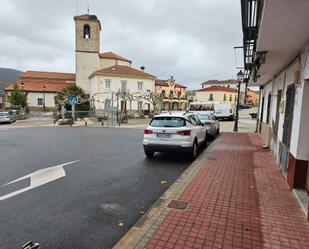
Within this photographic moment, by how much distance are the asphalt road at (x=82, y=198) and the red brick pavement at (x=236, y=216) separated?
29.8 inches

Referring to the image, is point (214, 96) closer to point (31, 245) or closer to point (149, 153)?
point (149, 153)

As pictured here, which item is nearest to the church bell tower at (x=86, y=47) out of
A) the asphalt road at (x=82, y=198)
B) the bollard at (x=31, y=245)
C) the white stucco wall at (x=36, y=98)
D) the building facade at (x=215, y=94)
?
the white stucco wall at (x=36, y=98)

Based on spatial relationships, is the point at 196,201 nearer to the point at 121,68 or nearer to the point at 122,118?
the point at 122,118

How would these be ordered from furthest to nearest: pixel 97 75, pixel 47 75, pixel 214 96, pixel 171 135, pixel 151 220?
pixel 214 96 → pixel 47 75 → pixel 97 75 → pixel 171 135 → pixel 151 220

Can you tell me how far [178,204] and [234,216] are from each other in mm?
982

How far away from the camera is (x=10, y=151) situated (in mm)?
9742

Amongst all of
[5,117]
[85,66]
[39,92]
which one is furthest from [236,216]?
[39,92]

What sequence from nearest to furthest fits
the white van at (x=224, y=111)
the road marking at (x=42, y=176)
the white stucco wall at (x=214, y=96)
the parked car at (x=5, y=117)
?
the road marking at (x=42, y=176) < the parked car at (x=5, y=117) < the white van at (x=224, y=111) < the white stucco wall at (x=214, y=96)

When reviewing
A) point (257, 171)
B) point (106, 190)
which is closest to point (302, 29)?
point (257, 171)

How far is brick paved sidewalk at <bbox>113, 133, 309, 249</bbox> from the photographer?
3186mm

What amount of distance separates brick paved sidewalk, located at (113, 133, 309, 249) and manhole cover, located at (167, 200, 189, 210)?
0.31ft

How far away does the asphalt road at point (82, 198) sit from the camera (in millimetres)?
3414

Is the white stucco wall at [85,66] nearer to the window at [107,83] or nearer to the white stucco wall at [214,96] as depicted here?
the window at [107,83]

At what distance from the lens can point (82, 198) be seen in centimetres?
479
